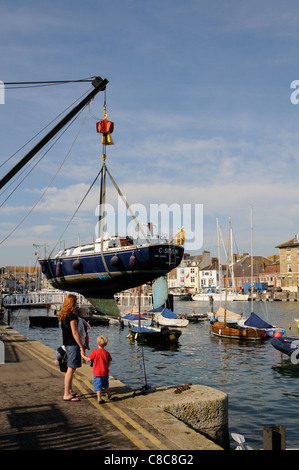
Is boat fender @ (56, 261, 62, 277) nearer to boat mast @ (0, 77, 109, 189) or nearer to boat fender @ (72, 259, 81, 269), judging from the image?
boat fender @ (72, 259, 81, 269)

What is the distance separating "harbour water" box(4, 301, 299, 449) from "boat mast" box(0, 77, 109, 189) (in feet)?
27.3

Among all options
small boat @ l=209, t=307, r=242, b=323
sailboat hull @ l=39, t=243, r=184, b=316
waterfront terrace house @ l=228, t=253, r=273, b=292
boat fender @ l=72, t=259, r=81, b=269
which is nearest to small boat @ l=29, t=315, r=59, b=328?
small boat @ l=209, t=307, r=242, b=323

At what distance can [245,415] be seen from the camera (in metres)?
15.5

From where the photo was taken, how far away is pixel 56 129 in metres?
17.4

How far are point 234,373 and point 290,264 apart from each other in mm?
106635

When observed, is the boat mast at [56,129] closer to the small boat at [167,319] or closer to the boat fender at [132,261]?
the boat fender at [132,261]

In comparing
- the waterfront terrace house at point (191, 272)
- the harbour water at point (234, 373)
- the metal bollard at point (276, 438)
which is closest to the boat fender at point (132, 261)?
the harbour water at point (234, 373)

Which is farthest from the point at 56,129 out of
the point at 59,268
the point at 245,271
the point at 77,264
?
the point at 245,271

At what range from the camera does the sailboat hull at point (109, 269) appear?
20656mm

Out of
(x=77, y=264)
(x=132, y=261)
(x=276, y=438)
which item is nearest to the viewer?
(x=276, y=438)

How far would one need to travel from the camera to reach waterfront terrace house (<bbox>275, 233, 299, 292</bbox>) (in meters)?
122

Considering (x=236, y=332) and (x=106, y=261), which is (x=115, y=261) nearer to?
(x=106, y=261)
